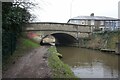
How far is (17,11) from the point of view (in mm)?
16203

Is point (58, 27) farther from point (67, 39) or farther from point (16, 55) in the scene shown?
point (16, 55)

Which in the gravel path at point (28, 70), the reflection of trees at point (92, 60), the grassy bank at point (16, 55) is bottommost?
the reflection of trees at point (92, 60)

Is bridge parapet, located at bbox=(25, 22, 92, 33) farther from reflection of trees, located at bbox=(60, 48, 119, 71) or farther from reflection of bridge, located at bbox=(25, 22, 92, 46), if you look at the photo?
reflection of trees, located at bbox=(60, 48, 119, 71)

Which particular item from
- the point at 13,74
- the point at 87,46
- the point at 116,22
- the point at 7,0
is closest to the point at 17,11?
the point at 7,0

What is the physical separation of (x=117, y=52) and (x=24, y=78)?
2080cm

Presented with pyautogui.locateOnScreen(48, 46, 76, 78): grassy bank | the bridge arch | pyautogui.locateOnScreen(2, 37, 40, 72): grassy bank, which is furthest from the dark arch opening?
pyautogui.locateOnScreen(48, 46, 76, 78): grassy bank

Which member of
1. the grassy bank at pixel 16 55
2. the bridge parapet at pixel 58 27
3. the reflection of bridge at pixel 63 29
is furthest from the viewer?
the reflection of bridge at pixel 63 29

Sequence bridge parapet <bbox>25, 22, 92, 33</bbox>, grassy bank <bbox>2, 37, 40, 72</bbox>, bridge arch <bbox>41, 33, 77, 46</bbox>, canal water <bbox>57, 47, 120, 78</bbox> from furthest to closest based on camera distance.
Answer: bridge arch <bbox>41, 33, 77, 46</bbox> < bridge parapet <bbox>25, 22, 92, 33</bbox> < canal water <bbox>57, 47, 120, 78</bbox> < grassy bank <bbox>2, 37, 40, 72</bbox>

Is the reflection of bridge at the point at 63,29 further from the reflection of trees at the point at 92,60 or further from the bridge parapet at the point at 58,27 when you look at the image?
the reflection of trees at the point at 92,60

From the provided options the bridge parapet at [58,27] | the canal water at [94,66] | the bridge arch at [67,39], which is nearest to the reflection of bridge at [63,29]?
the bridge parapet at [58,27]

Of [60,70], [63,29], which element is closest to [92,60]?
[60,70]

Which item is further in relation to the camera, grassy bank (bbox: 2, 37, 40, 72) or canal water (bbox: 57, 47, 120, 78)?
canal water (bbox: 57, 47, 120, 78)

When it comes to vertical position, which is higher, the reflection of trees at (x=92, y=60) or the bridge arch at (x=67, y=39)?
the bridge arch at (x=67, y=39)

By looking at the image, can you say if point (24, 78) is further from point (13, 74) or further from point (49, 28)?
point (49, 28)
